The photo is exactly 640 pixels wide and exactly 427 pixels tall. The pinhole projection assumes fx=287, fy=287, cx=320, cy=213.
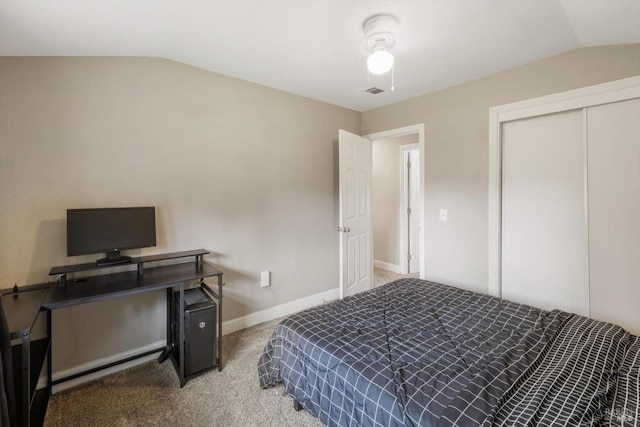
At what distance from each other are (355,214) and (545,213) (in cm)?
180

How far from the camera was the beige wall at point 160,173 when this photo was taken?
1845mm

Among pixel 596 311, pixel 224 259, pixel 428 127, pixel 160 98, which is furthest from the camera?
pixel 428 127

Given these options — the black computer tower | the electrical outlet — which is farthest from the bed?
the electrical outlet

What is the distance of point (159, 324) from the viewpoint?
2.34 metres

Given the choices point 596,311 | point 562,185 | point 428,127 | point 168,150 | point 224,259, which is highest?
point 428,127

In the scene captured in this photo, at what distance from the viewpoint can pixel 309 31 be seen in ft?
6.24

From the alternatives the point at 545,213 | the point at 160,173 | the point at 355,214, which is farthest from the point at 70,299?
the point at 545,213

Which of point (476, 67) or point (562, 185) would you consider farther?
point (476, 67)

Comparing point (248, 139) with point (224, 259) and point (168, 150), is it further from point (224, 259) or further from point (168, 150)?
point (224, 259)

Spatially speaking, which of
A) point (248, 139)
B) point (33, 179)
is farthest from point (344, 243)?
point (33, 179)

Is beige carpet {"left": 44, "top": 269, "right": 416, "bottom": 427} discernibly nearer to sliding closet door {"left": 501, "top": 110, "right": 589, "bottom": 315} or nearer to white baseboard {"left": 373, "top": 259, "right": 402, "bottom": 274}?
sliding closet door {"left": 501, "top": 110, "right": 589, "bottom": 315}

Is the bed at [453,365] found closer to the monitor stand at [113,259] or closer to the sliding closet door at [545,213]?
the sliding closet door at [545,213]

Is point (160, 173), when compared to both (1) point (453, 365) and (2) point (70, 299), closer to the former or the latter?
(2) point (70, 299)

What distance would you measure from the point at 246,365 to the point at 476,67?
310 cm
